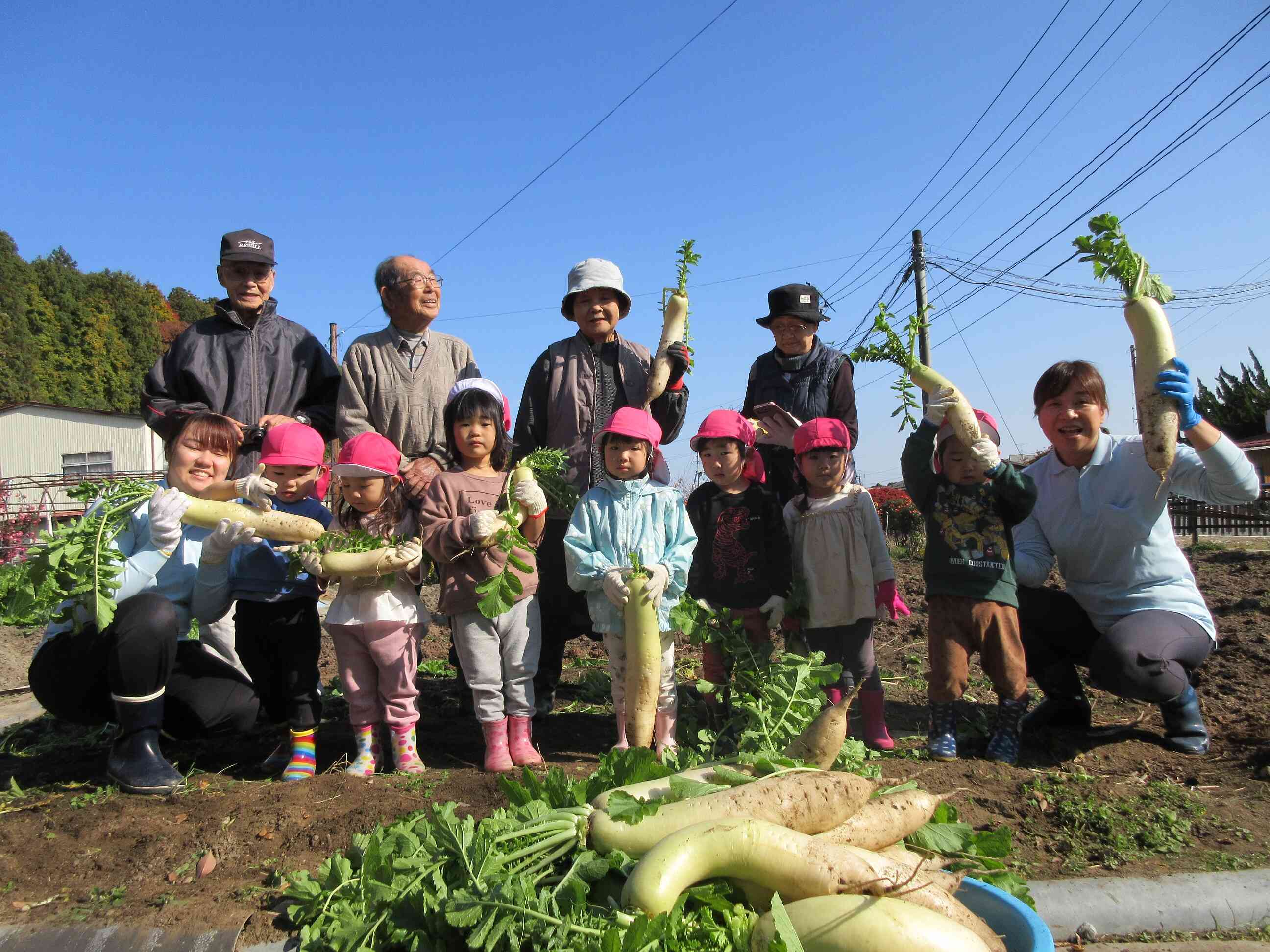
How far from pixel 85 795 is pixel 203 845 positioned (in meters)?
0.88

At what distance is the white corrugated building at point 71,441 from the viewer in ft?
103

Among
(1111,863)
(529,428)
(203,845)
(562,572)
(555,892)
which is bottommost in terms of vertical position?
(1111,863)

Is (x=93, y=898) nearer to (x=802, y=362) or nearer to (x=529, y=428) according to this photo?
(x=529, y=428)

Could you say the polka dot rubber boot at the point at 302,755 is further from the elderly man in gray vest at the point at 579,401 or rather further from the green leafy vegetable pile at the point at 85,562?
the elderly man in gray vest at the point at 579,401

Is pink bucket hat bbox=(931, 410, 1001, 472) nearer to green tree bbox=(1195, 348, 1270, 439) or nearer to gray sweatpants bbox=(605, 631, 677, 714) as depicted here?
gray sweatpants bbox=(605, 631, 677, 714)

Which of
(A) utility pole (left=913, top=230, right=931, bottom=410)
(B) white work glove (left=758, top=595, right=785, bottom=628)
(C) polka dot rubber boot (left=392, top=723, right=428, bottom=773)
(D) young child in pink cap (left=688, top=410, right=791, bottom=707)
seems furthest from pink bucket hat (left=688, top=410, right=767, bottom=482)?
(A) utility pole (left=913, top=230, right=931, bottom=410)

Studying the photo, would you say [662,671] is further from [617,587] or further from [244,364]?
[244,364]

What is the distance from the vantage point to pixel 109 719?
371 cm

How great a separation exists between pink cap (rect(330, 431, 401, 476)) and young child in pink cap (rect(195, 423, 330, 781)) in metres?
0.20

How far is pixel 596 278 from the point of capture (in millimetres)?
4336

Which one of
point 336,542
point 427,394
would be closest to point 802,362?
point 427,394

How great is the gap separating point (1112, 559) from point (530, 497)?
2959 millimetres

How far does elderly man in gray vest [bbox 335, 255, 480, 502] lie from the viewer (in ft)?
13.9

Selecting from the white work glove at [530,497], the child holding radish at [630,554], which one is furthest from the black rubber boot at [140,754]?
the child holding radish at [630,554]
